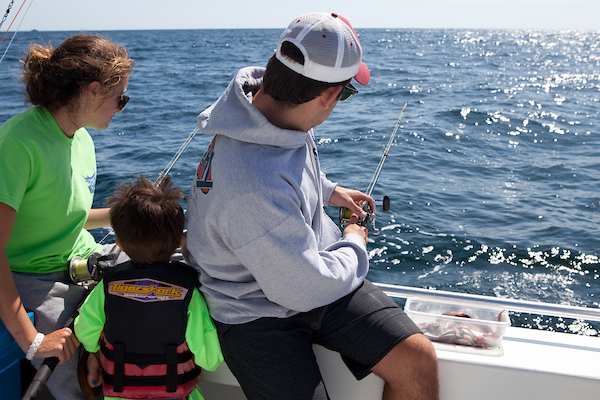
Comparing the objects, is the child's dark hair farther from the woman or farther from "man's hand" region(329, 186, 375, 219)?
"man's hand" region(329, 186, 375, 219)

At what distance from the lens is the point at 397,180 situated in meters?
6.40

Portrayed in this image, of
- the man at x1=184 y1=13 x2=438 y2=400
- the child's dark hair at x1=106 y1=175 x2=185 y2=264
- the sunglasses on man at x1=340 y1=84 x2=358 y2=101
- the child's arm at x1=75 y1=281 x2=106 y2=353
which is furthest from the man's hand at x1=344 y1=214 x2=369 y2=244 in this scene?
the child's arm at x1=75 y1=281 x2=106 y2=353

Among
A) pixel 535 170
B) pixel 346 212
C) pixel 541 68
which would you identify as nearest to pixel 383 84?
pixel 535 170

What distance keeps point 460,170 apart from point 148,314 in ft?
20.2

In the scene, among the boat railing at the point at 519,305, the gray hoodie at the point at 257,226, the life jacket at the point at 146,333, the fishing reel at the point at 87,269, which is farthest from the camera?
the boat railing at the point at 519,305

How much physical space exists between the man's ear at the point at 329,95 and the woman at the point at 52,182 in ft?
2.25

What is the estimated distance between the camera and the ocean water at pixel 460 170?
428 centimetres

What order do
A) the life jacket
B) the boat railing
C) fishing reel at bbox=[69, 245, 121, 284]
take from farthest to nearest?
the boat railing
fishing reel at bbox=[69, 245, 121, 284]
the life jacket

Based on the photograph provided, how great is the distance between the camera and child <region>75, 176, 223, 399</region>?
141cm

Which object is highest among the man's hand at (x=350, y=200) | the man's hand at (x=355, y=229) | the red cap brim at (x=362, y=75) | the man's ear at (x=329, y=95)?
the red cap brim at (x=362, y=75)

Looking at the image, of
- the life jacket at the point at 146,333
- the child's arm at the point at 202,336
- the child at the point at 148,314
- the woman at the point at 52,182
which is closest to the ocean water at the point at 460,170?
the woman at the point at 52,182

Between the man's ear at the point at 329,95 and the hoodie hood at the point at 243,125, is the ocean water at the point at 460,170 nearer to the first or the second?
the hoodie hood at the point at 243,125

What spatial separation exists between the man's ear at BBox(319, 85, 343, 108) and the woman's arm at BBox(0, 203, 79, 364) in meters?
0.92

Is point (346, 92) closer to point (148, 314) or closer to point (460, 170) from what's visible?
point (148, 314)
